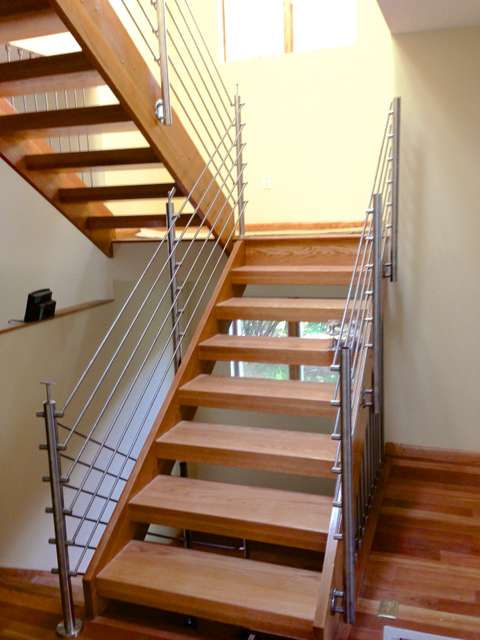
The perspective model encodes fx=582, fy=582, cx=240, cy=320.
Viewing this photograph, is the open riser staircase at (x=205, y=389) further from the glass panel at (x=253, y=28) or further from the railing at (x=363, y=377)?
the glass panel at (x=253, y=28)

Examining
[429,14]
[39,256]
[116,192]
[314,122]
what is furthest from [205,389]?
[314,122]

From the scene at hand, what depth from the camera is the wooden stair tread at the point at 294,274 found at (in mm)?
3182

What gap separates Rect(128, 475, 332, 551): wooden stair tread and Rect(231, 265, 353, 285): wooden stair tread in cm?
124

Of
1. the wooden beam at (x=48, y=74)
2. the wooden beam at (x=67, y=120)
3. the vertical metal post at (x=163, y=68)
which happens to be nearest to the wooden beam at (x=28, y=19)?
the wooden beam at (x=48, y=74)

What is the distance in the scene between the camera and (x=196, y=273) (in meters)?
4.29

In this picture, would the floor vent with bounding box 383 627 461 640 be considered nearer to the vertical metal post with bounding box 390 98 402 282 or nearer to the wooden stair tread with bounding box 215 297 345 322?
the wooden stair tread with bounding box 215 297 345 322

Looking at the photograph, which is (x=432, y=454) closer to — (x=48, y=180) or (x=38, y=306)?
(x=38, y=306)

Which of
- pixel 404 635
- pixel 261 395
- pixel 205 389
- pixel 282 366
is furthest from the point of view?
pixel 282 366

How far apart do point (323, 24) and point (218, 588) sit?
4.29 meters

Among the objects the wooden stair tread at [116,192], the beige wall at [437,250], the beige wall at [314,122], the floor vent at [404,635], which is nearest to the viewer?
the floor vent at [404,635]

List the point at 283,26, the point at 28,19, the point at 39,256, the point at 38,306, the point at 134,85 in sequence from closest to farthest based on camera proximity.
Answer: the point at 28,19 < the point at 134,85 < the point at 38,306 < the point at 39,256 < the point at 283,26

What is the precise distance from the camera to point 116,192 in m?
3.41

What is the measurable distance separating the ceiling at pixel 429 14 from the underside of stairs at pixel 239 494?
114cm

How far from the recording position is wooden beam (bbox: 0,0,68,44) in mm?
2233
